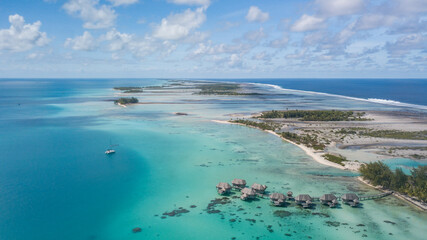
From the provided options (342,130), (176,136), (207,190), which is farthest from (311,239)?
(342,130)

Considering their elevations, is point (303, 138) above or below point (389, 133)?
below

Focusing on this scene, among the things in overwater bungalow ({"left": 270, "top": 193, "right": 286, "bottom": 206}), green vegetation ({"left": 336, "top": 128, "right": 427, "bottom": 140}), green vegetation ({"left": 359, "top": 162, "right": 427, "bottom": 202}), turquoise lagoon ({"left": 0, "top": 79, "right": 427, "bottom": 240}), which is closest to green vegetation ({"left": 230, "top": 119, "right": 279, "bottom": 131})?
turquoise lagoon ({"left": 0, "top": 79, "right": 427, "bottom": 240})

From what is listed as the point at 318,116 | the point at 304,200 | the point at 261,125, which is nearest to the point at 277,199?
the point at 304,200

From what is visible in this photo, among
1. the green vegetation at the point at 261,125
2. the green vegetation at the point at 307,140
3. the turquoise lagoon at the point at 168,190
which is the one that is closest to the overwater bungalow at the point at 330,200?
the turquoise lagoon at the point at 168,190

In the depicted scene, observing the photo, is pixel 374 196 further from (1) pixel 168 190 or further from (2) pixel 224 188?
(1) pixel 168 190

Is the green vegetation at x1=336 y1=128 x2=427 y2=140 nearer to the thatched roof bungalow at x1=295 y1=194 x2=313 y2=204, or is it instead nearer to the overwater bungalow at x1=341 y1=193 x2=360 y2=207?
the overwater bungalow at x1=341 y1=193 x2=360 y2=207
